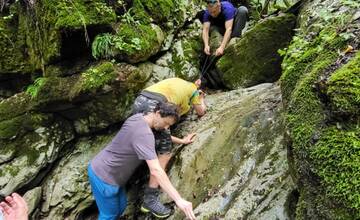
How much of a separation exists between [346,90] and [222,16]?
18.2 ft

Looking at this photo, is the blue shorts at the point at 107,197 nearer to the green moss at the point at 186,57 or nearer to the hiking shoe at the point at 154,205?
the hiking shoe at the point at 154,205

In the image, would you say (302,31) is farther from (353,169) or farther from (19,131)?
(19,131)

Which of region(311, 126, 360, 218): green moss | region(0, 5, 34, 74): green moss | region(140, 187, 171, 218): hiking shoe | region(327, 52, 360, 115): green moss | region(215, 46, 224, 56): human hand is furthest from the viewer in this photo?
region(215, 46, 224, 56): human hand

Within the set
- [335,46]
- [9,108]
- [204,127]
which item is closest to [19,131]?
[9,108]

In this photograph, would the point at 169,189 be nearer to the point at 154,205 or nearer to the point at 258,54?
the point at 154,205

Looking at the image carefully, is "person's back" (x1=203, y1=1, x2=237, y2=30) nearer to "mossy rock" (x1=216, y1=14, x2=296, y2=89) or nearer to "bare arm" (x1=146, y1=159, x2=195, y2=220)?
"mossy rock" (x1=216, y1=14, x2=296, y2=89)

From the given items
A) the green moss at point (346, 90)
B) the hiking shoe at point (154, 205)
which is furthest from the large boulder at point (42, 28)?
the green moss at point (346, 90)

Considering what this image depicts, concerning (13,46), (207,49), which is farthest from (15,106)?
(207,49)

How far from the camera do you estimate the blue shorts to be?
18.1ft

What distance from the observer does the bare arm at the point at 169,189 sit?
4.34m

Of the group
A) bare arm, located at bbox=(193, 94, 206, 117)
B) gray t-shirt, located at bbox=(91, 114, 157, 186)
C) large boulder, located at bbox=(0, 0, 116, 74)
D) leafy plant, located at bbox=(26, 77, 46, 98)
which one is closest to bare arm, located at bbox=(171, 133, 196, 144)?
bare arm, located at bbox=(193, 94, 206, 117)

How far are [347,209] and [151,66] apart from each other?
4.83m

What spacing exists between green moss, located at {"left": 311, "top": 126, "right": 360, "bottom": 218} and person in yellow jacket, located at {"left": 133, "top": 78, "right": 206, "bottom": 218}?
2.77 meters

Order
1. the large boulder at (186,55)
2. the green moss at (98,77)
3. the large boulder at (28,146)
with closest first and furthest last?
the green moss at (98,77)
the large boulder at (28,146)
the large boulder at (186,55)
